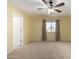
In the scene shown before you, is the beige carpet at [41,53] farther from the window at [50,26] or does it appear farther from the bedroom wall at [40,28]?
the window at [50,26]

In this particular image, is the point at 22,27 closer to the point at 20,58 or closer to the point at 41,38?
the point at 41,38

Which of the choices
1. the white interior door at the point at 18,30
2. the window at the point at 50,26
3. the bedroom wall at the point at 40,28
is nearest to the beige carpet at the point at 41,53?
the white interior door at the point at 18,30

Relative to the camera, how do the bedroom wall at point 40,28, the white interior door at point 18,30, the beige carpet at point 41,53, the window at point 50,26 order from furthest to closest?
1. the window at point 50,26
2. the bedroom wall at point 40,28
3. the white interior door at point 18,30
4. the beige carpet at point 41,53

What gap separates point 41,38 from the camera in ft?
36.9

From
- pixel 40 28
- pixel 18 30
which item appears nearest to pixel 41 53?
pixel 18 30

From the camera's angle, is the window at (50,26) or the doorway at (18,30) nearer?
the doorway at (18,30)

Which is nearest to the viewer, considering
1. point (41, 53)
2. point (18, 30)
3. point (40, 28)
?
point (41, 53)

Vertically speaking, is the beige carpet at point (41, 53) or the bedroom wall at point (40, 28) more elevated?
the bedroom wall at point (40, 28)

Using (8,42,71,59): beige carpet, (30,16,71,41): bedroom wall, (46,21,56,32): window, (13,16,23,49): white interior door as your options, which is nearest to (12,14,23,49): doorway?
(13,16,23,49): white interior door

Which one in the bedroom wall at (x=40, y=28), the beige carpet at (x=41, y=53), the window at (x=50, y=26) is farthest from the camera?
the window at (x=50, y=26)

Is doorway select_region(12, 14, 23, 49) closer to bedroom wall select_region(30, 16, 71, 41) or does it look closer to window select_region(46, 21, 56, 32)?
bedroom wall select_region(30, 16, 71, 41)

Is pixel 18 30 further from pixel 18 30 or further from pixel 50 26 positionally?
pixel 50 26
